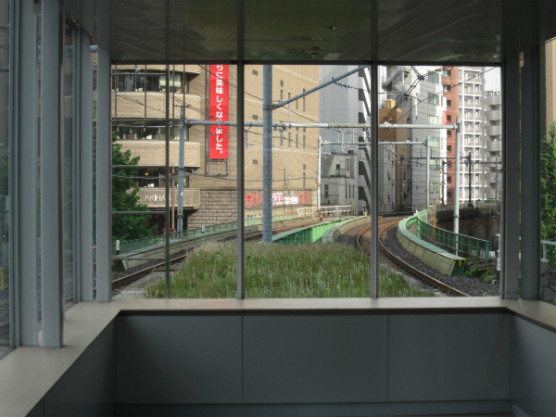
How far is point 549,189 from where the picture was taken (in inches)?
177

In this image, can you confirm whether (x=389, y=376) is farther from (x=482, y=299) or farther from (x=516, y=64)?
(x=516, y=64)

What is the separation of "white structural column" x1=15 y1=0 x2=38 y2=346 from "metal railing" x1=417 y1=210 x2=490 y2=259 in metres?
2.90

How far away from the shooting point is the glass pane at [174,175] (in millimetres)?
4590

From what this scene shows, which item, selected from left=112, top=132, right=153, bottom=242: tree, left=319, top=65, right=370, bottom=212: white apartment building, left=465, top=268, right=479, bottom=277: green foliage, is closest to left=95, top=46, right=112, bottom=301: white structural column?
left=112, top=132, right=153, bottom=242: tree

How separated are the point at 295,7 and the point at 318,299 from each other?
2.08m

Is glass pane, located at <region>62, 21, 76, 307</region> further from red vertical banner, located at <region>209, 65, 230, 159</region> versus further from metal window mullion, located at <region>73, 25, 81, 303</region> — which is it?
red vertical banner, located at <region>209, 65, 230, 159</region>

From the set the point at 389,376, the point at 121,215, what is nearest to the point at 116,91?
the point at 121,215

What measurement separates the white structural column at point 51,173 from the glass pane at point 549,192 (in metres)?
3.25

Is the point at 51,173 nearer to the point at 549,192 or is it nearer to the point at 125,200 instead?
the point at 125,200

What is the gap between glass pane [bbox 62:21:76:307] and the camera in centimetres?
397

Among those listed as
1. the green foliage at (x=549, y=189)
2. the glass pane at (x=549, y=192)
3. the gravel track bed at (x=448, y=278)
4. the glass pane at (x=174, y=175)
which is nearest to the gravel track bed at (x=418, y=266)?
the gravel track bed at (x=448, y=278)

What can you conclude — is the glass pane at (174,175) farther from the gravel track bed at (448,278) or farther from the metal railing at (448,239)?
the metal railing at (448,239)

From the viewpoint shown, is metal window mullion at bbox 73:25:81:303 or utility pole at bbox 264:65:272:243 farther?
utility pole at bbox 264:65:272:243

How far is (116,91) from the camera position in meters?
4.56
